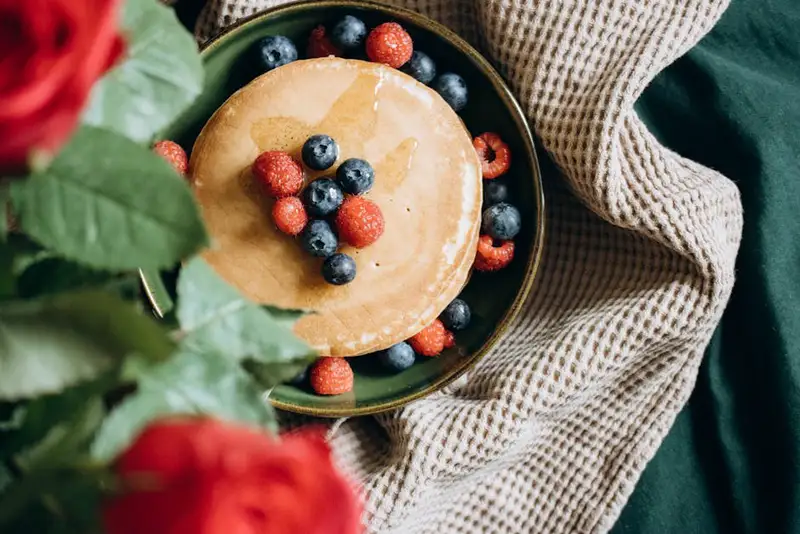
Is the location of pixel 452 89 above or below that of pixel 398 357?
above

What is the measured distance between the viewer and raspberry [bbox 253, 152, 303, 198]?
900 mm

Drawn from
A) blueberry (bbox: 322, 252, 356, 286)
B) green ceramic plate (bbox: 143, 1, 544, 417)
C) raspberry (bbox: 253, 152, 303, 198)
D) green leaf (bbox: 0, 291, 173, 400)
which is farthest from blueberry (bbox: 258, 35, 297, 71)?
green leaf (bbox: 0, 291, 173, 400)

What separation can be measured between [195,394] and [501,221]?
0.65m

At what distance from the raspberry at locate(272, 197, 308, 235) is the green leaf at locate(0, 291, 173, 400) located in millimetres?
589

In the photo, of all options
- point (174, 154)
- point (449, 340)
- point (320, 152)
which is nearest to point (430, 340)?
point (449, 340)

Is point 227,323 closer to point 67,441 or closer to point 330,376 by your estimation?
point 67,441

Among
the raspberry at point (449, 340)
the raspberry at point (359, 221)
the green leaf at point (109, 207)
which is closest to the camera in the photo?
the green leaf at point (109, 207)

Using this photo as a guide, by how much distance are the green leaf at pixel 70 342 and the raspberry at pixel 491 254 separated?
69 cm

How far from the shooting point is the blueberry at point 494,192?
1.00 metres

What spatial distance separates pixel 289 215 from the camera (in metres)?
0.90

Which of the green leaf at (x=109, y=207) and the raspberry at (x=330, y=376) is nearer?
the green leaf at (x=109, y=207)

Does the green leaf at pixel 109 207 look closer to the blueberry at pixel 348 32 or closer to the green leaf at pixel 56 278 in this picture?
the green leaf at pixel 56 278

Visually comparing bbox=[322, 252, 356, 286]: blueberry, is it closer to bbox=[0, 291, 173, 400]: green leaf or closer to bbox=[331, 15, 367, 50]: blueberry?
bbox=[331, 15, 367, 50]: blueberry

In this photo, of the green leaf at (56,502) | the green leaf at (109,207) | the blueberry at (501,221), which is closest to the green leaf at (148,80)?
the green leaf at (109,207)
